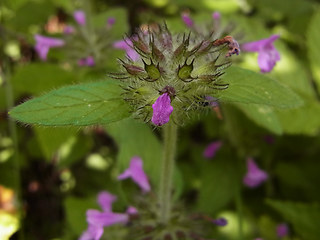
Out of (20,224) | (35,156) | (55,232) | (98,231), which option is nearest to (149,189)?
(98,231)

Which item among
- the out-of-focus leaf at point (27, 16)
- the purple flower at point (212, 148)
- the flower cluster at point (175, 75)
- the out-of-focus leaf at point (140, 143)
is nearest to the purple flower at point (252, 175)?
the purple flower at point (212, 148)

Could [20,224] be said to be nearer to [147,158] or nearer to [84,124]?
[147,158]

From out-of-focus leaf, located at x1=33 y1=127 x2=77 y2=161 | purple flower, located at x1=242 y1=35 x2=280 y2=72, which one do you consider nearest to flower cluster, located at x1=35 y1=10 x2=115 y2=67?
out-of-focus leaf, located at x1=33 y1=127 x2=77 y2=161

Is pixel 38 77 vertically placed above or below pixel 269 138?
above

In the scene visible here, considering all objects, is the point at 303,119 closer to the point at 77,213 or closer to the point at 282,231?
the point at 282,231

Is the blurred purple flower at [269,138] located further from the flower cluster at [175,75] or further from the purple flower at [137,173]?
the flower cluster at [175,75]

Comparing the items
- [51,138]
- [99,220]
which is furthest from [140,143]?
[51,138]

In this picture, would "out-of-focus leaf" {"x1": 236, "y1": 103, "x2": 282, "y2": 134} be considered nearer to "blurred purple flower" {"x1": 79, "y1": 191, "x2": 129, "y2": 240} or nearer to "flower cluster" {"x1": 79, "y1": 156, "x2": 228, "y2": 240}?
→ "flower cluster" {"x1": 79, "y1": 156, "x2": 228, "y2": 240}
